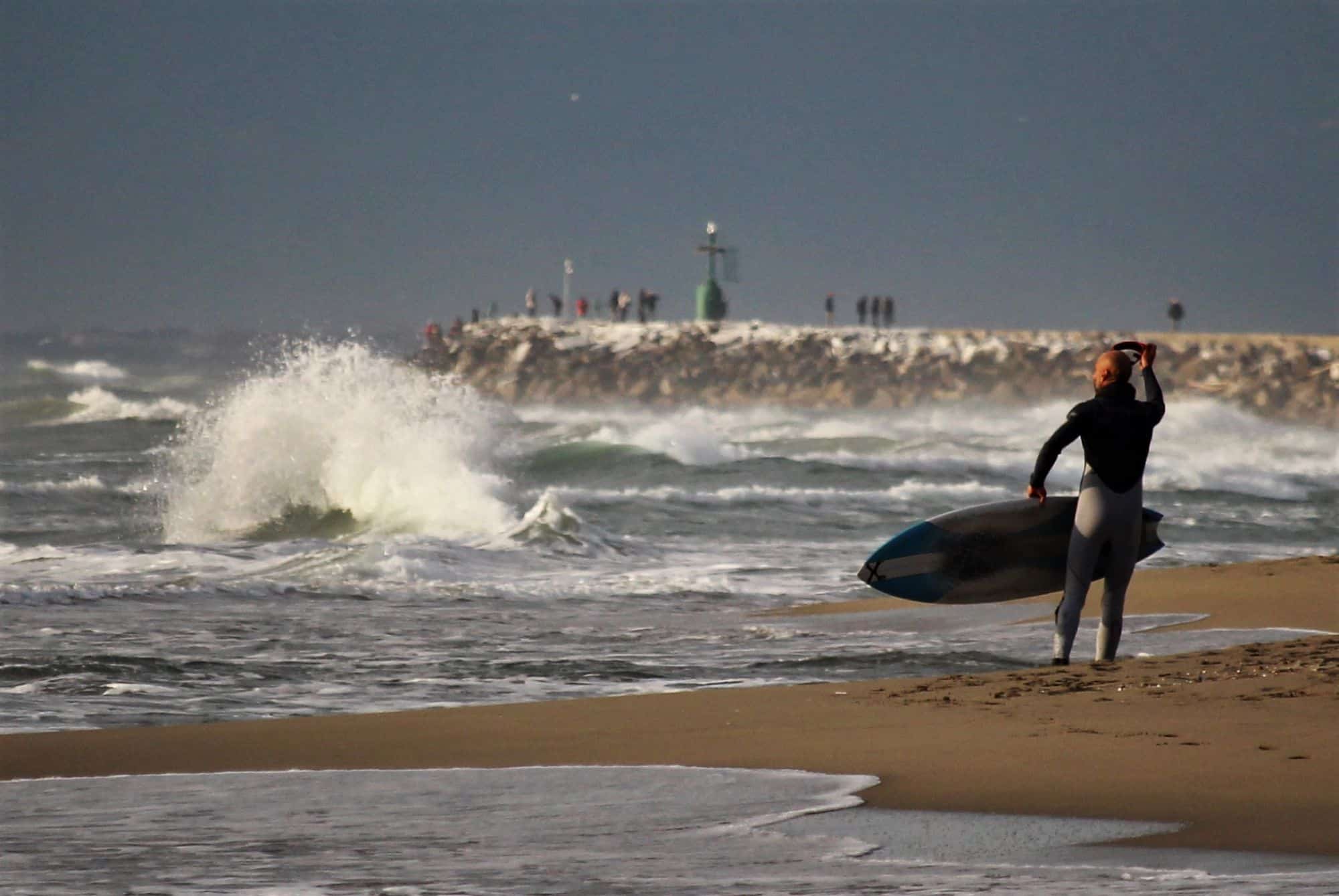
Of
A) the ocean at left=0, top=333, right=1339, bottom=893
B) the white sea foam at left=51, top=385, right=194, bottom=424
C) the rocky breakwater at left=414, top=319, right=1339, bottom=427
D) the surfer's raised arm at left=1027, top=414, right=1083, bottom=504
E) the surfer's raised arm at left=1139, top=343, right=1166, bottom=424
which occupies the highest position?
the rocky breakwater at left=414, top=319, right=1339, bottom=427

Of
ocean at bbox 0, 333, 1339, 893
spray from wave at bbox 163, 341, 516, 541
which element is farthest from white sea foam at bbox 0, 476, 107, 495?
spray from wave at bbox 163, 341, 516, 541

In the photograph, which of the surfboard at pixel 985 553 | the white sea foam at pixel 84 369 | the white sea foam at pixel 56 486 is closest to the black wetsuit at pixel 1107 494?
the surfboard at pixel 985 553

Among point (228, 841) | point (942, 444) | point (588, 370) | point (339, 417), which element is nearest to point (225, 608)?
point (228, 841)

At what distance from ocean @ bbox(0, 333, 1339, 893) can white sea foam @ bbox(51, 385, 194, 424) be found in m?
17.6

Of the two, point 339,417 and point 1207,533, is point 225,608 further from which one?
point 1207,533

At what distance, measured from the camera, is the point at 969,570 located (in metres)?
8.70

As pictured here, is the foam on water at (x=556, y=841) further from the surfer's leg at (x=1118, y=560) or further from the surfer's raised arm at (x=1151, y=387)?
the surfer's raised arm at (x=1151, y=387)

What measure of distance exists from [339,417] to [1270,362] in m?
51.0

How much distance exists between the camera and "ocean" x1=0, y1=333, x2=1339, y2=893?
4848mm

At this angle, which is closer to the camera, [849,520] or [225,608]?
[225,608]

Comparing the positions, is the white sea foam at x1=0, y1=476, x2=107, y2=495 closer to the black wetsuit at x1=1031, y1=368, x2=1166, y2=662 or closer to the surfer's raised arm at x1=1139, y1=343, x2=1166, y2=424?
the black wetsuit at x1=1031, y1=368, x2=1166, y2=662

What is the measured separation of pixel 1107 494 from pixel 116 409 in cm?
5306

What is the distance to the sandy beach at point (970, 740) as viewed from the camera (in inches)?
179

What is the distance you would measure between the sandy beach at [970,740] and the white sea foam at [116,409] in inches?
1852
